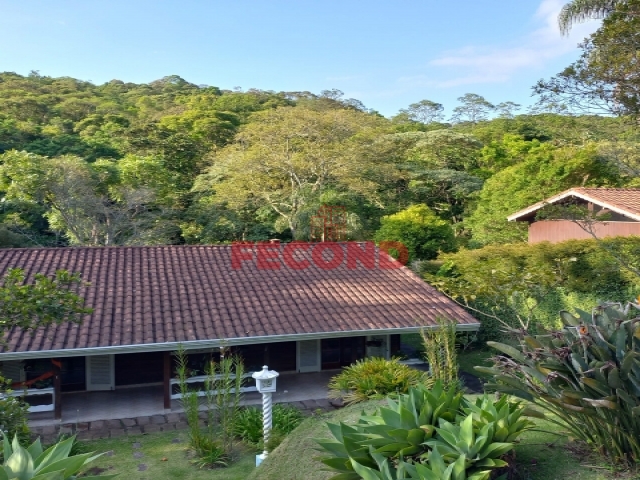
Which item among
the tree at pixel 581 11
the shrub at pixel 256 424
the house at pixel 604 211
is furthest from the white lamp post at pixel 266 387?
the tree at pixel 581 11

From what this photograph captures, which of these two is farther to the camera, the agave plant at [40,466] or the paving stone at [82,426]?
the paving stone at [82,426]

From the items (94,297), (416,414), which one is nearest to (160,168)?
(94,297)

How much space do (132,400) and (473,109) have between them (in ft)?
159

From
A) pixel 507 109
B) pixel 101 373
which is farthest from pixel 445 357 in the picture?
pixel 507 109

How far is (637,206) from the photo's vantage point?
15.8 meters

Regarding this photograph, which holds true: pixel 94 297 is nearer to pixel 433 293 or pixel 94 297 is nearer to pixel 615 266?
pixel 433 293

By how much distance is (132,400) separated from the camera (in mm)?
11688

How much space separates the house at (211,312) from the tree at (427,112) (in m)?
39.9

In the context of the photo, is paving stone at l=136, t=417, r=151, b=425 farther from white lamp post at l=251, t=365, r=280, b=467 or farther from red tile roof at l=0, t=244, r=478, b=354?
white lamp post at l=251, t=365, r=280, b=467

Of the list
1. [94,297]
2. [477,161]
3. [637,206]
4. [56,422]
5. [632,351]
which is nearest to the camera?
[632,351]

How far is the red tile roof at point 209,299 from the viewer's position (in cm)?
1068

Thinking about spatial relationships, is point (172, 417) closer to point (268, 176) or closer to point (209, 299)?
point (209, 299)

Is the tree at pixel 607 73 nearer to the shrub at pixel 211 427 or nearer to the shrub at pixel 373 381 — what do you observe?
the shrub at pixel 373 381

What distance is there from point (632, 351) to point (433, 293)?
9.77 m
